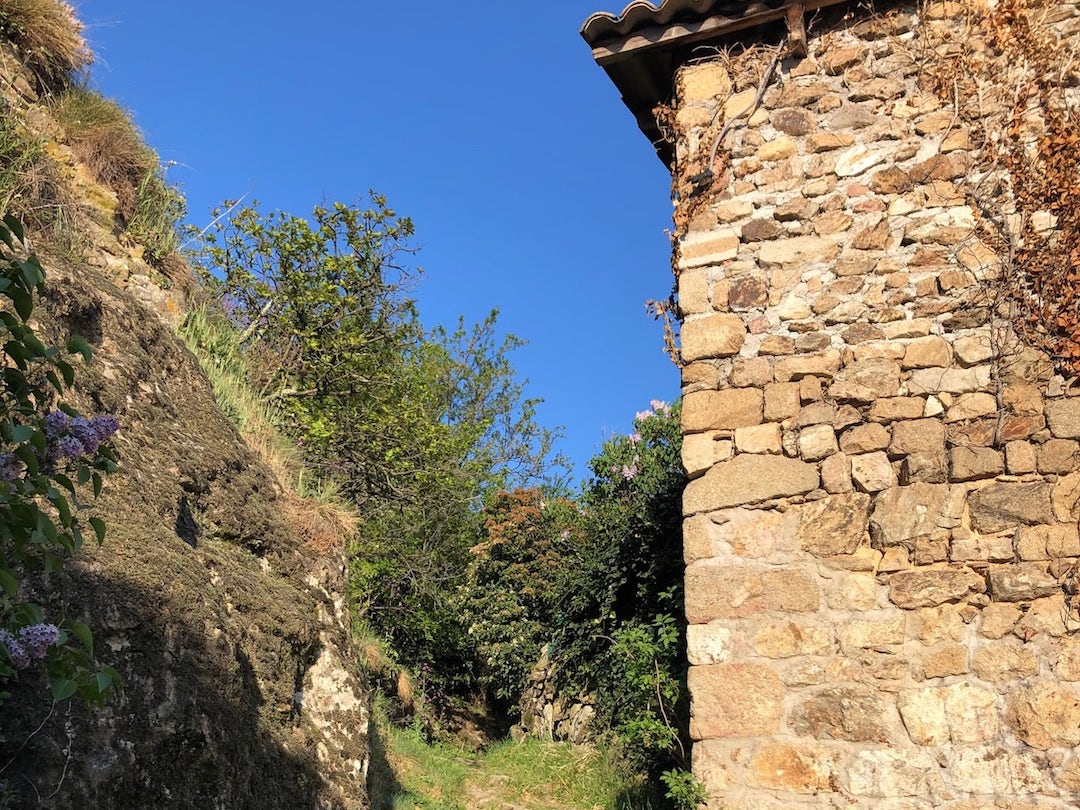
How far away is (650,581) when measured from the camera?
728cm

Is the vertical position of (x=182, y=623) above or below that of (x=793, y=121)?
below

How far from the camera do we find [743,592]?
4.48 metres

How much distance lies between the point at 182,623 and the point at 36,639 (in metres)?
1.55

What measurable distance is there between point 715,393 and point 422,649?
7.34 m

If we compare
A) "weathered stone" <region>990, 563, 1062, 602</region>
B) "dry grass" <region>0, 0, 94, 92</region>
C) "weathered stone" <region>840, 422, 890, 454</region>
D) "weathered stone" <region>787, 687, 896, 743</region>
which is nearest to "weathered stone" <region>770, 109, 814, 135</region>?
"weathered stone" <region>840, 422, 890, 454</region>

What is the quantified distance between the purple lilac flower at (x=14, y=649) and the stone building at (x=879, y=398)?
3.19 meters

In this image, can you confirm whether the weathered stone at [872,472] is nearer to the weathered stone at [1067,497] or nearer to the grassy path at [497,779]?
the weathered stone at [1067,497]

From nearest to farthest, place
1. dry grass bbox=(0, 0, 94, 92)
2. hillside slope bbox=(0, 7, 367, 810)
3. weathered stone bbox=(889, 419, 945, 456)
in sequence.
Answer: hillside slope bbox=(0, 7, 367, 810), weathered stone bbox=(889, 419, 945, 456), dry grass bbox=(0, 0, 94, 92)

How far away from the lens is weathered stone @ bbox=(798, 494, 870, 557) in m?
4.39

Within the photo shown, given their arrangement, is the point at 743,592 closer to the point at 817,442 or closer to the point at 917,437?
the point at 817,442

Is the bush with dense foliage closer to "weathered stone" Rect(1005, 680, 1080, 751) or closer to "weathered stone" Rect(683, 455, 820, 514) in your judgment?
"weathered stone" Rect(683, 455, 820, 514)

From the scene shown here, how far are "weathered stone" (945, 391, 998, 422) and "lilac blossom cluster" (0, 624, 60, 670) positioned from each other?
12.5 ft

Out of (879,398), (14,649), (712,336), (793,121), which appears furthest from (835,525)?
(14,649)

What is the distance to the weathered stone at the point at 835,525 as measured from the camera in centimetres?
439
